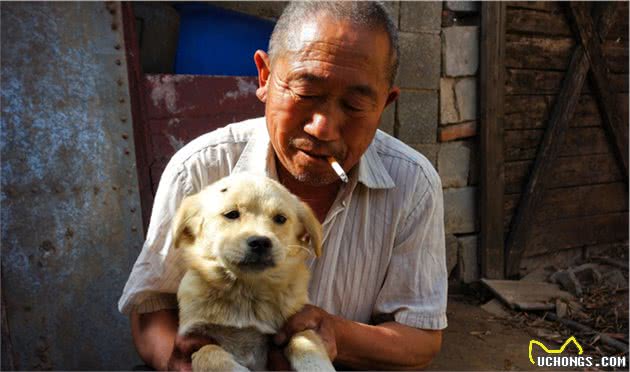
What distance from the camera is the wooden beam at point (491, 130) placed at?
Answer: 18.5 feet

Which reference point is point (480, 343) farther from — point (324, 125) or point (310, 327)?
point (324, 125)

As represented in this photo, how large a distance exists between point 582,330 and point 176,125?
145 inches

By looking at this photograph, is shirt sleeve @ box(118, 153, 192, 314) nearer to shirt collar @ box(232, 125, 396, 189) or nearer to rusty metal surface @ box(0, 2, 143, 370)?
shirt collar @ box(232, 125, 396, 189)

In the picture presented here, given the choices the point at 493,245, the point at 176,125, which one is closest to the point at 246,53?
the point at 176,125

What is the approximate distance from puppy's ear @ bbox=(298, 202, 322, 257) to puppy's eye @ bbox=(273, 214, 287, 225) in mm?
78

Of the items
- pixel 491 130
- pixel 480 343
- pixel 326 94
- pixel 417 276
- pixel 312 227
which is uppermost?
pixel 326 94

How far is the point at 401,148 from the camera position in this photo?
259cm

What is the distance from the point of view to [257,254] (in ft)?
6.37

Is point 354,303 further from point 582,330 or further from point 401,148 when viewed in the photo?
point 582,330

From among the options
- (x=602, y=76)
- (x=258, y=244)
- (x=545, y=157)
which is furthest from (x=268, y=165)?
(x=602, y=76)

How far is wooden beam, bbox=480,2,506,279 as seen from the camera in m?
5.63

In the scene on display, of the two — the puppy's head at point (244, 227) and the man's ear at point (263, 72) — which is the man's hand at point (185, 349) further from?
the man's ear at point (263, 72)

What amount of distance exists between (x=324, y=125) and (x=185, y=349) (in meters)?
0.86

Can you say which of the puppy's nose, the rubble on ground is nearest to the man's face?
the puppy's nose
